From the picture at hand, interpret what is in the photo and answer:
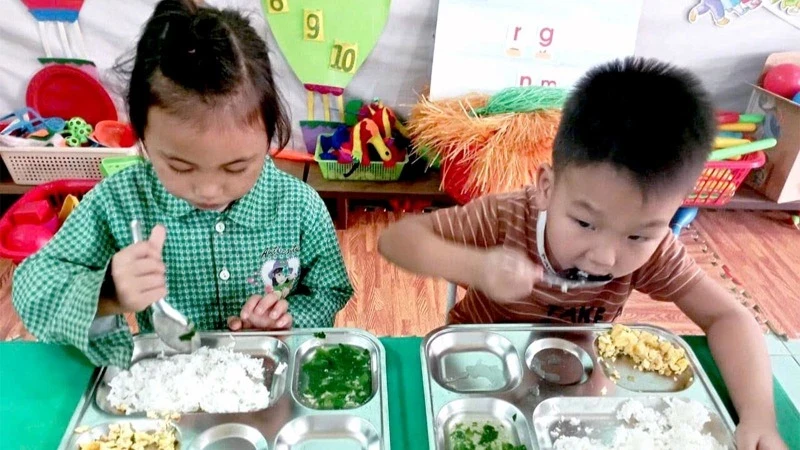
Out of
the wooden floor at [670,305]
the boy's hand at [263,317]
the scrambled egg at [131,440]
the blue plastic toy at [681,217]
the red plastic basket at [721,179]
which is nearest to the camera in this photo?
the scrambled egg at [131,440]

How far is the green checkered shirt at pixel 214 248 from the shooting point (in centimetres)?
105

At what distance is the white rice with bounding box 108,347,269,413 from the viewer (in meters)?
0.88

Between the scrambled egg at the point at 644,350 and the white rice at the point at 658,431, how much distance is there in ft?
0.25

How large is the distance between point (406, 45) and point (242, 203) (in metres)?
1.57

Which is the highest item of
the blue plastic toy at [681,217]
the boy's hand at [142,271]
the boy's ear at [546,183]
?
the boy's ear at [546,183]

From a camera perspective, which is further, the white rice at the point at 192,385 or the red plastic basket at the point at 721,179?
the red plastic basket at the point at 721,179

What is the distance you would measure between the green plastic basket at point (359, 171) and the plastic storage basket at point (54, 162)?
71cm

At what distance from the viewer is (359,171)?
102 inches

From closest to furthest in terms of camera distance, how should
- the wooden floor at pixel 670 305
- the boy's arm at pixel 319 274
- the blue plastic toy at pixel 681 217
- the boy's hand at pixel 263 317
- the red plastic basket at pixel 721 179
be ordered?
the boy's hand at pixel 263 317, the boy's arm at pixel 319 274, the wooden floor at pixel 670 305, the red plastic basket at pixel 721 179, the blue plastic toy at pixel 681 217

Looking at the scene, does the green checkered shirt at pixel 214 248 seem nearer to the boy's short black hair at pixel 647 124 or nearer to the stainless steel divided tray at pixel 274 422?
the stainless steel divided tray at pixel 274 422

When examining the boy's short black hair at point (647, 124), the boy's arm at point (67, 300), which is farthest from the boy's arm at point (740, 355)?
the boy's arm at point (67, 300)

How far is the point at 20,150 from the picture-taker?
2.35 metres

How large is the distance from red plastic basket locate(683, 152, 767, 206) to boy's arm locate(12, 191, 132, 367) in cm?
202

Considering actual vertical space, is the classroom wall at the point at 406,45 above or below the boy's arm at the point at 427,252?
below
